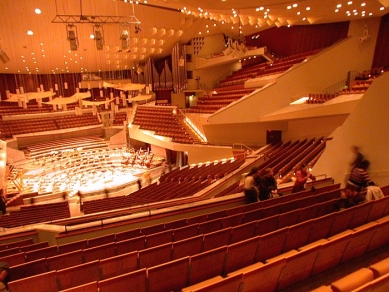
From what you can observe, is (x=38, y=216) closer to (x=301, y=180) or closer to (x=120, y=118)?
(x=301, y=180)

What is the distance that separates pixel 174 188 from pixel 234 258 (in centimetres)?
514

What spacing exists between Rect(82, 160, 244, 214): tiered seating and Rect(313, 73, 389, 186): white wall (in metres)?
3.14

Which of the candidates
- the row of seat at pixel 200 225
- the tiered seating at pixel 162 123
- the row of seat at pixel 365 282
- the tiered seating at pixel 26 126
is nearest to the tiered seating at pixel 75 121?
the tiered seating at pixel 26 126

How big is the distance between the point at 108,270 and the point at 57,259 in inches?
21.4

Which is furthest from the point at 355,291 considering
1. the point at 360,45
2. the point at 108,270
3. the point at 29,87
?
the point at 29,87

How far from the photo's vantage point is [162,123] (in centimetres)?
1445

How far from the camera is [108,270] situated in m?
2.25

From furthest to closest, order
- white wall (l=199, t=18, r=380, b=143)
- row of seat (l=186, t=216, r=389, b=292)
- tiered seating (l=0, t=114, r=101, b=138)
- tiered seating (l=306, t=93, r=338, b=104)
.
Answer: tiered seating (l=0, t=114, r=101, b=138), white wall (l=199, t=18, r=380, b=143), tiered seating (l=306, t=93, r=338, b=104), row of seat (l=186, t=216, r=389, b=292)

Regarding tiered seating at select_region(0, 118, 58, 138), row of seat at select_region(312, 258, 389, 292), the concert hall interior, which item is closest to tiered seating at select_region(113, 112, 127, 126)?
the concert hall interior

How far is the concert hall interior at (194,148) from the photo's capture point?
7.38 ft

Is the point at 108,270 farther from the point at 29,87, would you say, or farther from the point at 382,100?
the point at 29,87

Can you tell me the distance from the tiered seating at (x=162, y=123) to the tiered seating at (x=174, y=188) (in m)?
3.34

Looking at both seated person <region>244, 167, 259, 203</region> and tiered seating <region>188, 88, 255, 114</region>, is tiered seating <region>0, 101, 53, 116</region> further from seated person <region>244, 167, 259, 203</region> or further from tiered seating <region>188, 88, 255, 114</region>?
seated person <region>244, 167, 259, 203</region>

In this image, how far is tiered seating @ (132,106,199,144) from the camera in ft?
41.3
